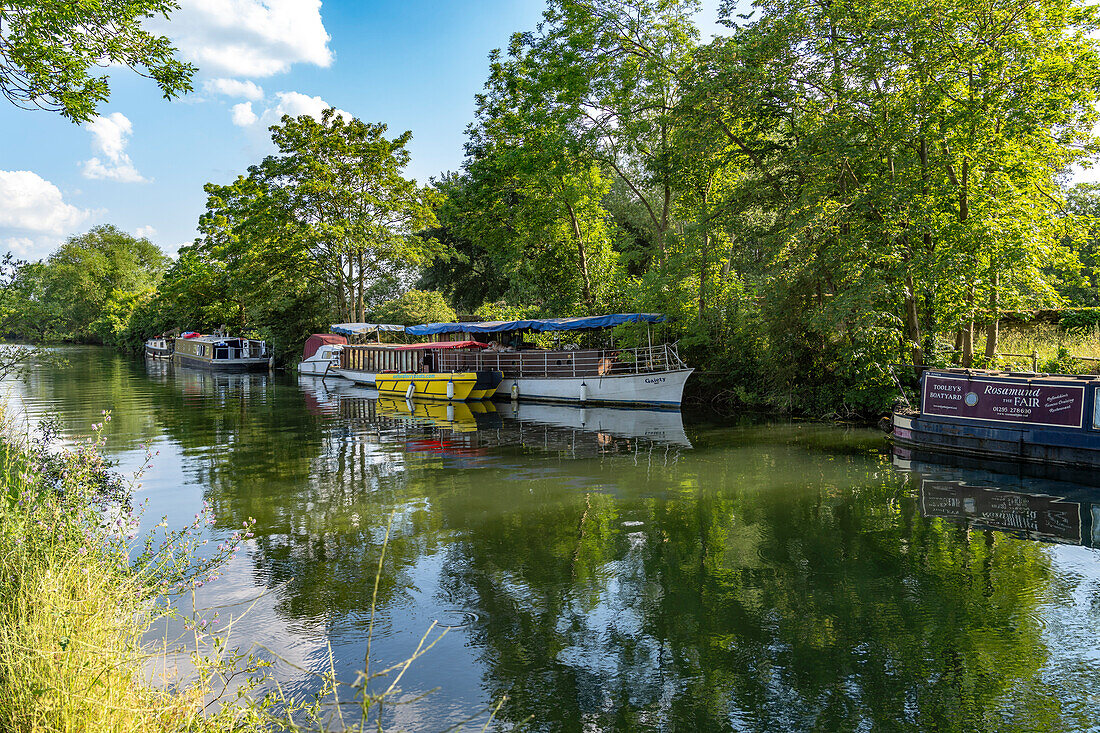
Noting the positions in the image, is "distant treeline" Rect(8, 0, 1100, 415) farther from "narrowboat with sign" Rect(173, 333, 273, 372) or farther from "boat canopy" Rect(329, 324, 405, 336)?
"narrowboat with sign" Rect(173, 333, 273, 372)

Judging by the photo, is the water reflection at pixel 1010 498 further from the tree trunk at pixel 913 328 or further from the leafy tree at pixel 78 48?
the leafy tree at pixel 78 48

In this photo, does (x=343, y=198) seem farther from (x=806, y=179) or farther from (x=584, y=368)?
(x=806, y=179)

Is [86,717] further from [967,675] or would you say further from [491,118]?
[491,118]

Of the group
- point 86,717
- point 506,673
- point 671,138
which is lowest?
point 506,673

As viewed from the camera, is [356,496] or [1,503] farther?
[356,496]

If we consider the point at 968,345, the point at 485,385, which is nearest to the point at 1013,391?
the point at 968,345

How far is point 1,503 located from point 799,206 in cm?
2030

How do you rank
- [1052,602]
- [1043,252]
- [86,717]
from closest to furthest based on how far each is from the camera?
[86,717] → [1052,602] → [1043,252]

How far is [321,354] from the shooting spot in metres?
46.8

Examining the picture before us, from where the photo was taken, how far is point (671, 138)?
1079 inches

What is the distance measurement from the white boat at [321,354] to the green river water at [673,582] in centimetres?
2831

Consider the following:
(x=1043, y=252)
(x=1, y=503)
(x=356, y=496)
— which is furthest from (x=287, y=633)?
(x=1043, y=252)

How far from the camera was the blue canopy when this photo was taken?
28000 mm

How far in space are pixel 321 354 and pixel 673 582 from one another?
137ft
